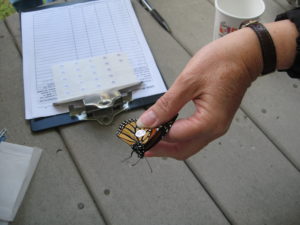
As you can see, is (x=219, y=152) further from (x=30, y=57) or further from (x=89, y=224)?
(x=30, y=57)

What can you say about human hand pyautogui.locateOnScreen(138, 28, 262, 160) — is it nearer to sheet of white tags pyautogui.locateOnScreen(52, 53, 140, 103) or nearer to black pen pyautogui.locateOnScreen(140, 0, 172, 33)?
sheet of white tags pyautogui.locateOnScreen(52, 53, 140, 103)

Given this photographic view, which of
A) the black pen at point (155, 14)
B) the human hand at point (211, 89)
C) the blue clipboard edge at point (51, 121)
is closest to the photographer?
the human hand at point (211, 89)

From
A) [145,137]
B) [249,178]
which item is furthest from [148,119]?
[249,178]

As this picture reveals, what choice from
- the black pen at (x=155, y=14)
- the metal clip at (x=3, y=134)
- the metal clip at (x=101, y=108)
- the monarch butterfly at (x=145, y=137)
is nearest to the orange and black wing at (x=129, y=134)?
the monarch butterfly at (x=145, y=137)

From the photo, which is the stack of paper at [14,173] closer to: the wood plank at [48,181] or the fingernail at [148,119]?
the wood plank at [48,181]

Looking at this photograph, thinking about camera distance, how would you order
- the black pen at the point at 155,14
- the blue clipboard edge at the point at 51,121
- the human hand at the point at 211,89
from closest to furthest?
1. the human hand at the point at 211,89
2. the blue clipboard edge at the point at 51,121
3. the black pen at the point at 155,14

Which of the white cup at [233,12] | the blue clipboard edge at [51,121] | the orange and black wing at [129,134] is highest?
the white cup at [233,12]

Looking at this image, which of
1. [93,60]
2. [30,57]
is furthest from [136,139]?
[30,57]
